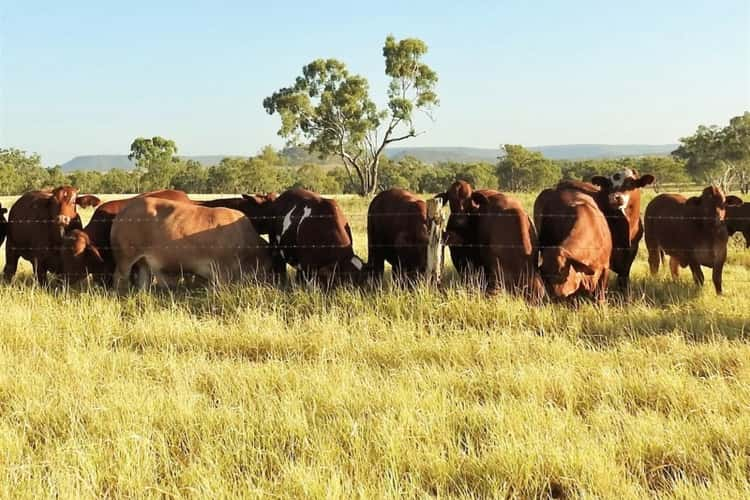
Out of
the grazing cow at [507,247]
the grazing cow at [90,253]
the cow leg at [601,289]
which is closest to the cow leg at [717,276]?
the cow leg at [601,289]

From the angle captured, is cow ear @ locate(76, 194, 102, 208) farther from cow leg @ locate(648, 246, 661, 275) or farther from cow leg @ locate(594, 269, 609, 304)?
cow leg @ locate(648, 246, 661, 275)

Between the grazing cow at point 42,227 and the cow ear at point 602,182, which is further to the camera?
the cow ear at point 602,182

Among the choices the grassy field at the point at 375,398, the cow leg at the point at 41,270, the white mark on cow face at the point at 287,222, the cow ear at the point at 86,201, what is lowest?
the grassy field at the point at 375,398

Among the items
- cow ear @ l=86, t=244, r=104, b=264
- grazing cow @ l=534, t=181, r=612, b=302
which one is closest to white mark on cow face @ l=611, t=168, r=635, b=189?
grazing cow @ l=534, t=181, r=612, b=302

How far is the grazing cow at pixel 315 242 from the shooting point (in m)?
8.12

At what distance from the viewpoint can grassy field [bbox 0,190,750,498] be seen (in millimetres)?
3535

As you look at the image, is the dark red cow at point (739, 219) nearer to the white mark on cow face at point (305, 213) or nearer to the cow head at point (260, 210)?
the white mark on cow face at point (305, 213)

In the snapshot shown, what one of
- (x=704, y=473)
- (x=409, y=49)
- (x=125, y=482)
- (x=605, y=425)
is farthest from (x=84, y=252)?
(x=409, y=49)

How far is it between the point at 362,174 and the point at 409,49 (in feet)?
28.6

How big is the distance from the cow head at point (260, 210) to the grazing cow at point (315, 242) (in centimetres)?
41

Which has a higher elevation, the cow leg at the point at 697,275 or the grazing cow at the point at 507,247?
the grazing cow at the point at 507,247

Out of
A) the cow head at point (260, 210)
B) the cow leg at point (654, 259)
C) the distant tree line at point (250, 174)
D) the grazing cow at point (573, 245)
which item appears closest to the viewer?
the grazing cow at point (573, 245)

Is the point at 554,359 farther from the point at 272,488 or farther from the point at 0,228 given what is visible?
the point at 0,228

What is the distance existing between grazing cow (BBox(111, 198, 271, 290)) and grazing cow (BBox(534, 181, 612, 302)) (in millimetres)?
3388
